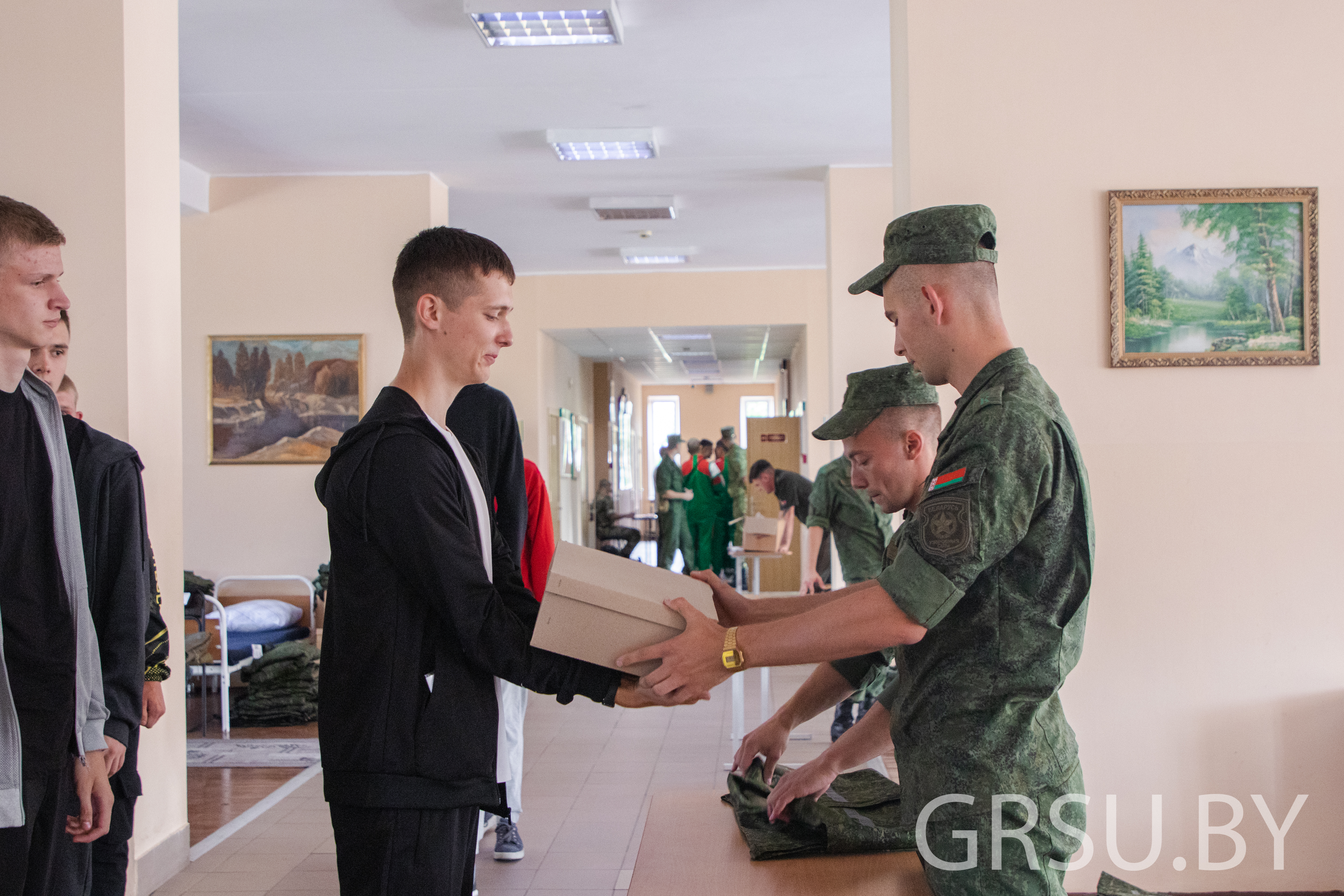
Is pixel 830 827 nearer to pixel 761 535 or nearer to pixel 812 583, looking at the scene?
pixel 812 583

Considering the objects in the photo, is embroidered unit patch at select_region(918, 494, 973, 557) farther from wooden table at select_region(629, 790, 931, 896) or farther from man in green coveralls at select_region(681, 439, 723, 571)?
man in green coveralls at select_region(681, 439, 723, 571)

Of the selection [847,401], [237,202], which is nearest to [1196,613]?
[847,401]

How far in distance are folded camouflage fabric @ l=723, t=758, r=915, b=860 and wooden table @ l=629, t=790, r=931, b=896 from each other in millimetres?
15

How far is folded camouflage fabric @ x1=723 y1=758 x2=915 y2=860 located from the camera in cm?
182

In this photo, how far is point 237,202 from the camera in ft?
23.5

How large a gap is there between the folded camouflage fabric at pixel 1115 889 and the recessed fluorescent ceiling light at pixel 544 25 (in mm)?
3786

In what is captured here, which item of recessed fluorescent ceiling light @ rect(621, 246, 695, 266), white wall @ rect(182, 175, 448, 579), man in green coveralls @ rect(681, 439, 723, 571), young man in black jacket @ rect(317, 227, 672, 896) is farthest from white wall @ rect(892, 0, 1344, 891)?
man in green coveralls @ rect(681, 439, 723, 571)

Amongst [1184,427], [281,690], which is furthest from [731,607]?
[281,690]

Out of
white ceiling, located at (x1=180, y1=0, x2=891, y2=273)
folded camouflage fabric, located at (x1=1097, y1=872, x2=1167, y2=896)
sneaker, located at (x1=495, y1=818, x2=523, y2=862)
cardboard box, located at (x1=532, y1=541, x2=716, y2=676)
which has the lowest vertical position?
sneaker, located at (x1=495, y1=818, x2=523, y2=862)

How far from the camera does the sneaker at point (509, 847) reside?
3.85m

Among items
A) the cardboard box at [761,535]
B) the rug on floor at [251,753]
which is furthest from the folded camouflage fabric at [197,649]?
the cardboard box at [761,535]

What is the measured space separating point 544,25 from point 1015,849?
414 cm

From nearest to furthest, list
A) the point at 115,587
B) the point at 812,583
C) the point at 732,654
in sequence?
the point at 732,654, the point at 115,587, the point at 812,583

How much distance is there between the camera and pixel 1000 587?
1474 mm
